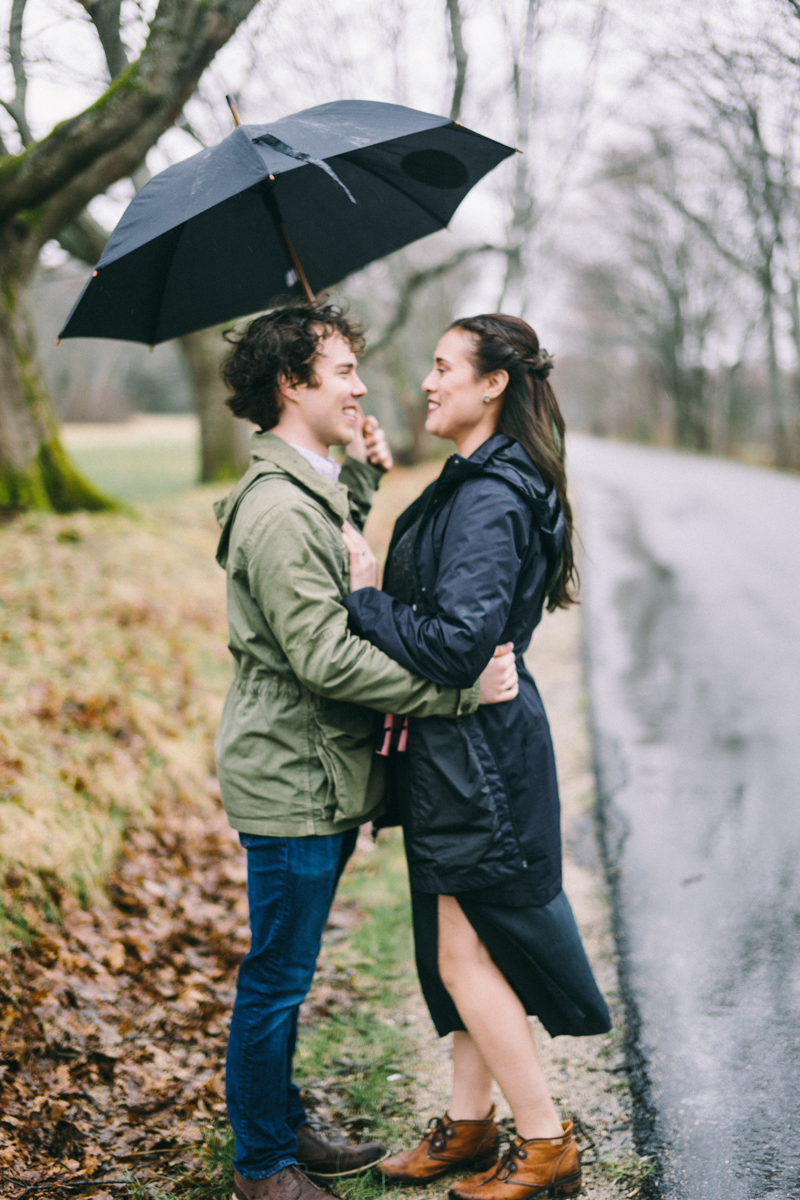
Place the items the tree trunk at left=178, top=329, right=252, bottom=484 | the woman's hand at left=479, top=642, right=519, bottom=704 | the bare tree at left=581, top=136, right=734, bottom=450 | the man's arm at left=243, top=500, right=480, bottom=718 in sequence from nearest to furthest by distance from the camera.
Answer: the man's arm at left=243, top=500, right=480, bottom=718 → the woman's hand at left=479, top=642, right=519, bottom=704 → the tree trunk at left=178, top=329, right=252, bottom=484 → the bare tree at left=581, top=136, right=734, bottom=450

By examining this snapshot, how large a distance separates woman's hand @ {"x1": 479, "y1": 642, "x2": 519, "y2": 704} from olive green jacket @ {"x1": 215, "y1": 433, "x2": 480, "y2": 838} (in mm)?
47

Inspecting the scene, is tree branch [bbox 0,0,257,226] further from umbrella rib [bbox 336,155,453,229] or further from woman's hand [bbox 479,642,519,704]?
woman's hand [bbox 479,642,519,704]

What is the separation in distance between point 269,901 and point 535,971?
74 cm

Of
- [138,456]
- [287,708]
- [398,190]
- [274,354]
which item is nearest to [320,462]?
[274,354]

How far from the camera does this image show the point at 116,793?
4.74 meters

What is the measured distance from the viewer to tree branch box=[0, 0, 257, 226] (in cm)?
673

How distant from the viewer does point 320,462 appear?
2701mm

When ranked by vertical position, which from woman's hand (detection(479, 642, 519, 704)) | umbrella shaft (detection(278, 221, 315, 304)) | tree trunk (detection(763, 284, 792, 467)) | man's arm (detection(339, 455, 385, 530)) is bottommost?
woman's hand (detection(479, 642, 519, 704))

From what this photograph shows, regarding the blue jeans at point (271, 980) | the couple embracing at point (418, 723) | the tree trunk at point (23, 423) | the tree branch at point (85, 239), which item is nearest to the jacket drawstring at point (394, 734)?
the couple embracing at point (418, 723)

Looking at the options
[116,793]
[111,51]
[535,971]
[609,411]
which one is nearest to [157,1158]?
[535,971]

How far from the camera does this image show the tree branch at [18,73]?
598cm

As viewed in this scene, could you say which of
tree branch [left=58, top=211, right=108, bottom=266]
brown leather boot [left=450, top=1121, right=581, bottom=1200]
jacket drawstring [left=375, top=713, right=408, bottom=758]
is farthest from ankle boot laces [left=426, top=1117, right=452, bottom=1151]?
tree branch [left=58, top=211, right=108, bottom=266]

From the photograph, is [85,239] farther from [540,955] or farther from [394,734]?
[540,955]

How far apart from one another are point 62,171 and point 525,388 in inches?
256
